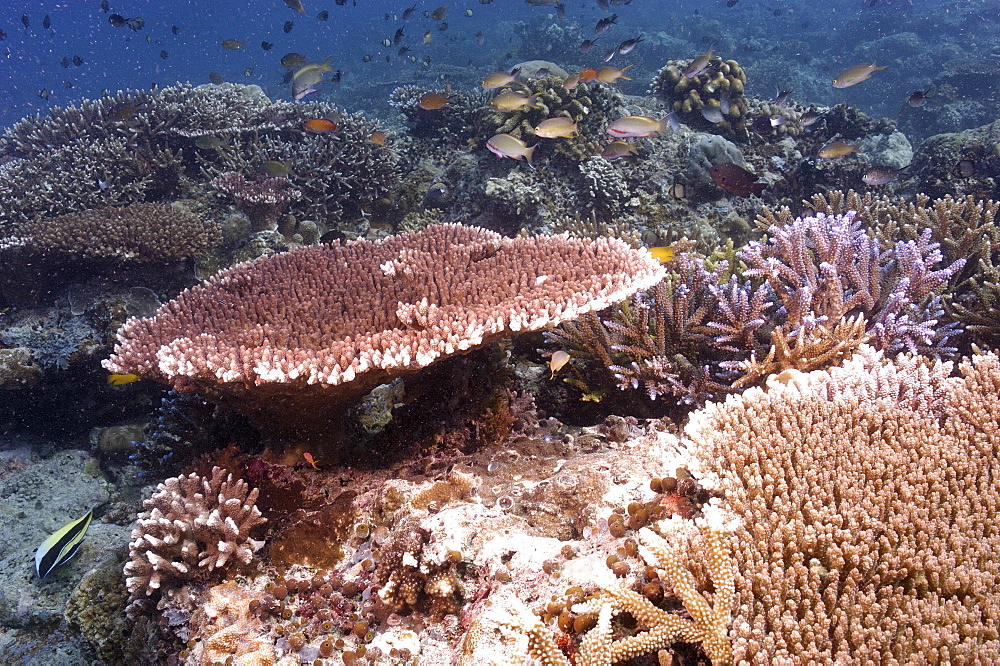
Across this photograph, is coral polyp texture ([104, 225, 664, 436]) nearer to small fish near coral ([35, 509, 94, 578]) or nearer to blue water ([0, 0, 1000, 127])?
small fish near coral ([35, 509, 94, 578])

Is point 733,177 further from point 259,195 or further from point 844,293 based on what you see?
point 259,195

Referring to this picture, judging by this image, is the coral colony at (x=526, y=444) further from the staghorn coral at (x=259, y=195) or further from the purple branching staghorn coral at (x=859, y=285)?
the staghorn coral at (x=259, y=195)

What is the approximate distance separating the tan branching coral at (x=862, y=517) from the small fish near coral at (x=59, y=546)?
4138 mm

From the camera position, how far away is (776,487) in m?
2.06

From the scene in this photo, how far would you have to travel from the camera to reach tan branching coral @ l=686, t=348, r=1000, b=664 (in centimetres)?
162

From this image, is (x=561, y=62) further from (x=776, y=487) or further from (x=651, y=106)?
(x=776, y=487)

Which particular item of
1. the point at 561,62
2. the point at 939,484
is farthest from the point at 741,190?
the point at 561,62

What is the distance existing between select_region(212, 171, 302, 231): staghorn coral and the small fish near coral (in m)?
5.61

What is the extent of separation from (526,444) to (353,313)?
1.45m

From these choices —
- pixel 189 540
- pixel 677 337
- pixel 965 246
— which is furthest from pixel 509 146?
pixel 189 540

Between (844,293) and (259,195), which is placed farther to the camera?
(259,195)

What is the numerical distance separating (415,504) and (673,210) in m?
6.86

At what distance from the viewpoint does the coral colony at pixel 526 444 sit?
5.93 ft

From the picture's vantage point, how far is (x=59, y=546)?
3451mm
